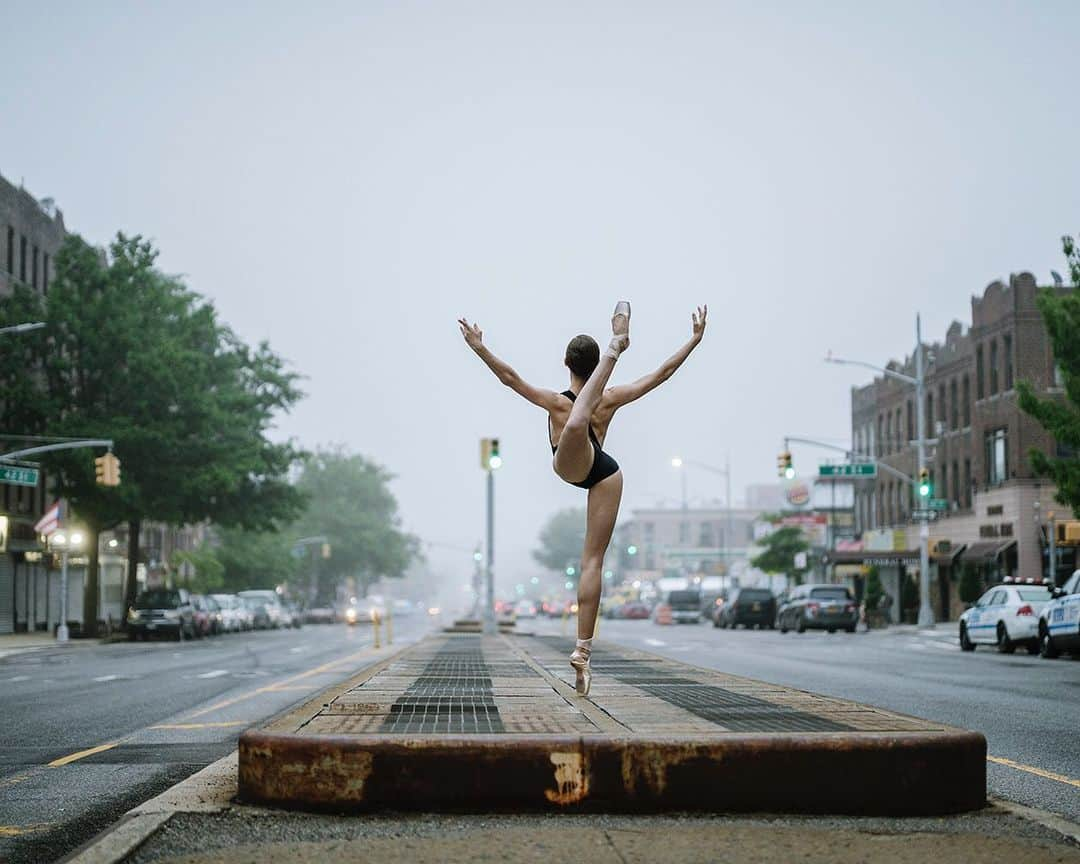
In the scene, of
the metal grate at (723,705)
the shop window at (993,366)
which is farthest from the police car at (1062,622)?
the shop window at (993,366)

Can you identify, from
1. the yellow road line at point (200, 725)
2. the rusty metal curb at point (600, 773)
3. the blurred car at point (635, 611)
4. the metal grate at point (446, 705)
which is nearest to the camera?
the rusty metal curb at point (600, 773)

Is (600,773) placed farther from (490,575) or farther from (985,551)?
(985,551)

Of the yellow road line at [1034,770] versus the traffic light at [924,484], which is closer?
the yellow road line at [1034,770]

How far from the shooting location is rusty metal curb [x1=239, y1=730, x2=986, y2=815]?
5660mm

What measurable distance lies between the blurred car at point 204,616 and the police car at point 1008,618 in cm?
2647

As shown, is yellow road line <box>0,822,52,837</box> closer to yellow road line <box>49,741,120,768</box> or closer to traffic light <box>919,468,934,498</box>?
yellow road line <box>49,741,120,768</box>

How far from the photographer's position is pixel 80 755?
33.9ft

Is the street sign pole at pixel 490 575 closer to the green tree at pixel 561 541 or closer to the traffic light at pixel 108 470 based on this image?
the traffic light at pixel 108 470

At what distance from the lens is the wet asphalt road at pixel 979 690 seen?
29.1ft

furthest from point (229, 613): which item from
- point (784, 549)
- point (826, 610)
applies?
point (784, 549)

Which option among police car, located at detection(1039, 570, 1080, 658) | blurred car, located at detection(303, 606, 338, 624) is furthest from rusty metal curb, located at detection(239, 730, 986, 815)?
blurred car, located at detection(303, 606, 338, 624)

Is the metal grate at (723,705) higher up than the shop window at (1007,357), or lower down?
lower down

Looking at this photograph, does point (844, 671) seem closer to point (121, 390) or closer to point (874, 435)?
point (121, 390)

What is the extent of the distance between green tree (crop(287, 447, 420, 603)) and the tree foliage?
46013mm
